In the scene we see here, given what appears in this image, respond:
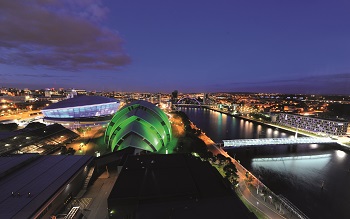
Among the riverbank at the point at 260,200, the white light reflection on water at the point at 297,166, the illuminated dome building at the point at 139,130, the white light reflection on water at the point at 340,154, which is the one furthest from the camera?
the white light reflection on water at the point at 340,154

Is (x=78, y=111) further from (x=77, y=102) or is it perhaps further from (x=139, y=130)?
(x=139, y=130)

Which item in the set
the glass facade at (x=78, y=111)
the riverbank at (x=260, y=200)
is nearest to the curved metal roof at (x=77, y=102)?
the glass facade at (x=78, y=111)

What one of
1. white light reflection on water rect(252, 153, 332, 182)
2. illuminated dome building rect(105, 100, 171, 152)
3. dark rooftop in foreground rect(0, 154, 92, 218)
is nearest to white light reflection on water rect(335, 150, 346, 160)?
white light reflection on water rect(252, 153, 332, 182)

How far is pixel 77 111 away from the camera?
115 ft

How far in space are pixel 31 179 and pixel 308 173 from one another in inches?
1027

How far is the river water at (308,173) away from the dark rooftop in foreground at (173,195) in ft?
32.3

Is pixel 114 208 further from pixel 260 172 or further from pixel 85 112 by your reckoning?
pixel 85 112

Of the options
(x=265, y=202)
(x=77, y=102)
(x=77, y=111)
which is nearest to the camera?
(x=265, y=202)

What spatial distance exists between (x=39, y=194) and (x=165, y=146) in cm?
1533

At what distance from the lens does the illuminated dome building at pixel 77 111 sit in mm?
34062

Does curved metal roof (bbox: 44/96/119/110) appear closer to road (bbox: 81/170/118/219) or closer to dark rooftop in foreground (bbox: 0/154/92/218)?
dark rooftop in foreground (bbox: 0/154/92/218)

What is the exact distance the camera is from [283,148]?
95.5 feet

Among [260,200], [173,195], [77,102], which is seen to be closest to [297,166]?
[260,200]

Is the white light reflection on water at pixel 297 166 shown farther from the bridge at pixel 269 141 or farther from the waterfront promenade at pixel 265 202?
the waterfront promenade at pixel 265 202
